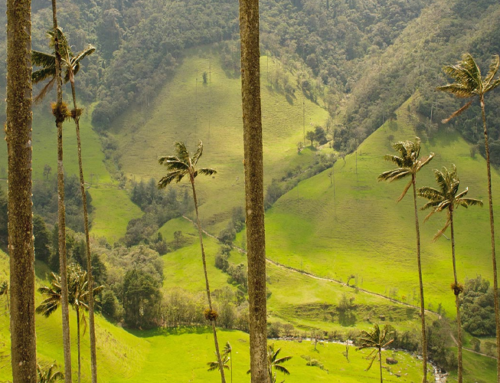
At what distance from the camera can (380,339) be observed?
5466cm

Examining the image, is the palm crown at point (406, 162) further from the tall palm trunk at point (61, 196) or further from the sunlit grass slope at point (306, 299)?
the sunlit grass slope at point (306, 299)

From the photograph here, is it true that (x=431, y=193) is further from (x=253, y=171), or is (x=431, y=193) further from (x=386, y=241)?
(x=386, y=241)

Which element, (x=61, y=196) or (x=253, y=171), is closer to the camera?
(x=253, y=171)

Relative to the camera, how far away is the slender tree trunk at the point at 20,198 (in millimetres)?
12234

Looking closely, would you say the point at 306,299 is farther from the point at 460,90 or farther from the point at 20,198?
the point at 20,198

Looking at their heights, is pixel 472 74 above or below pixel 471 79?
above

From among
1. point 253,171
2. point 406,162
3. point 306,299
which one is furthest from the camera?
point 306,299

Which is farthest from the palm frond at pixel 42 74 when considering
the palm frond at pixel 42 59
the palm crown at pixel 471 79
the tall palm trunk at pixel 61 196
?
the palm crown at pixel 471 79

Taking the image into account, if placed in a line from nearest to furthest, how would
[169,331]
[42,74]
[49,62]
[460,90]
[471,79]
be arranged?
[42,74]
[49,62]
[471,79]
[460,90]
[169,331]

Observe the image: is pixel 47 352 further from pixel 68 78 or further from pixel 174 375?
pixel 68 78

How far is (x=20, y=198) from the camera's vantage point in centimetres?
1258

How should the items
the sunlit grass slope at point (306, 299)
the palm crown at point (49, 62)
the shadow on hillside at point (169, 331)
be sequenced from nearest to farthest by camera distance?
the palm crown at point (49, 62) → the shadow on hillside at point (169, 331) → the sunlit grass slope at point (306, 299)

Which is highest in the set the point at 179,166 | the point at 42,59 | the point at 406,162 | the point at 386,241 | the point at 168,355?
the point at 42,59

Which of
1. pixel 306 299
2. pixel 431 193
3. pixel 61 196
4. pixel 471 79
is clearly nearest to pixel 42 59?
pixel 61 196
